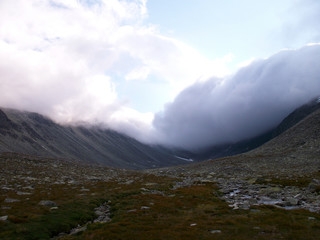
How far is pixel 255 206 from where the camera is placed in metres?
26.1

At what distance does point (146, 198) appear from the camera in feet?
115

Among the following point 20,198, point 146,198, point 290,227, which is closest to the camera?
point 290,227

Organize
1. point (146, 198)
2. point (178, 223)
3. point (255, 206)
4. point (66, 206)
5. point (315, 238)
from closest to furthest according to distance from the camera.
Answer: point (315, 238)
point (178, 223)
point (255, 206)
point (66, 206)
point (146, 198)

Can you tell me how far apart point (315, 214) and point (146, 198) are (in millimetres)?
20650

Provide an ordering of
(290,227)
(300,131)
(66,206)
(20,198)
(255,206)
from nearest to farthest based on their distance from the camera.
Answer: (290,227)
(255,206)
(66,206)
(20,198)
(300,131)

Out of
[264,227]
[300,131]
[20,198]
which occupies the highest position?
[300,131]

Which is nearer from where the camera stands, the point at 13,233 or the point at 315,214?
the point at 13,233

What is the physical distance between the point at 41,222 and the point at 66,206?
647cm

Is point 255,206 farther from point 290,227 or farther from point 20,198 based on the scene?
point 20,198

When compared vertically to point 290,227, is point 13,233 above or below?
below

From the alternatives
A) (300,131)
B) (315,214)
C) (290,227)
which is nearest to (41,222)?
(290,227)

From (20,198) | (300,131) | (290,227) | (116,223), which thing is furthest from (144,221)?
(300,131)

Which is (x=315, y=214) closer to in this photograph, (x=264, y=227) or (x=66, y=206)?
(x=264, y=227)

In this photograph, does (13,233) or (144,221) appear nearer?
(13,233)
